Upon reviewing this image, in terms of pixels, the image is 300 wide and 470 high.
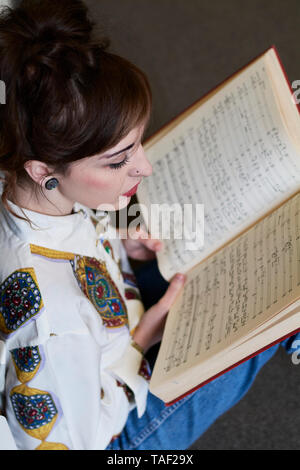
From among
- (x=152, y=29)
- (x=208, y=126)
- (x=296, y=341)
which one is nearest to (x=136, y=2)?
(x=152, y=29)

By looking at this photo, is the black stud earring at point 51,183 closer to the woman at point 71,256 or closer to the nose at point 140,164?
the woman at point 71,256

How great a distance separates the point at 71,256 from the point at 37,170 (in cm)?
15

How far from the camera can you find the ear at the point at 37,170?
643 mm

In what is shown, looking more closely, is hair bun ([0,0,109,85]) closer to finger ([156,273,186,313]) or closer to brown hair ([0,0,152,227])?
brown hair ([0,0,152,227])

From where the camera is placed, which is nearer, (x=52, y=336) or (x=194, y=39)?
(x=52, y=336)

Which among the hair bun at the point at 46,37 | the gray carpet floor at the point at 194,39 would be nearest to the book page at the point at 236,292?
the hair bun at the point at 46,37

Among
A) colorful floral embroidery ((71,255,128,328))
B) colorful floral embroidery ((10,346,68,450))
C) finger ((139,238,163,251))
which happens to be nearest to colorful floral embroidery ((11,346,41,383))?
colorful floral embroidery ((10,346,68,450))

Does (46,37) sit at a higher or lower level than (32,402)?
higher

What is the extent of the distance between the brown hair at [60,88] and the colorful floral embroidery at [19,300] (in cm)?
15

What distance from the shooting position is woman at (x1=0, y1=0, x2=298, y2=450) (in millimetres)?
592

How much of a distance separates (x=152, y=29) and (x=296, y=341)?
1296 mm

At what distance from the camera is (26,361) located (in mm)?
663

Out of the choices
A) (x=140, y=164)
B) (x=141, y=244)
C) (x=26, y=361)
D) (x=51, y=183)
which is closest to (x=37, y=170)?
(x=51, y=183)

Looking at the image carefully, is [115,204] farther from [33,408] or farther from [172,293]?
[33,408]
